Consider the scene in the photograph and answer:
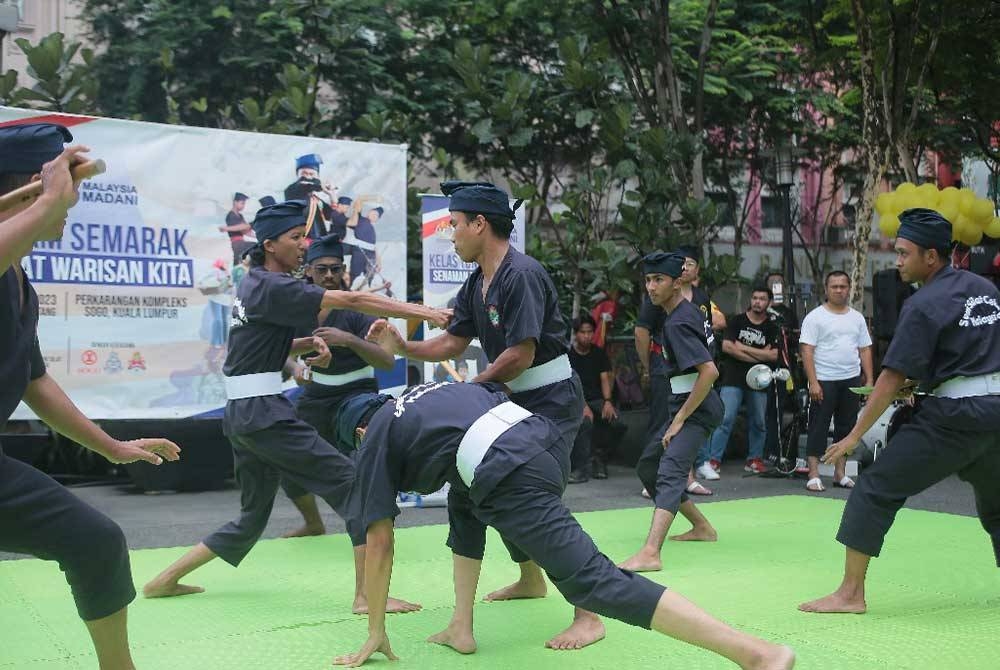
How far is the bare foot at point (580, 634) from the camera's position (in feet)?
14.5

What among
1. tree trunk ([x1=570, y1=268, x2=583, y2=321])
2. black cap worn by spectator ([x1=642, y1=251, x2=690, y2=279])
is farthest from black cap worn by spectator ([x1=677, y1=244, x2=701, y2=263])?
tree trunk ([x1=570, y1=268, x2=583, y2=321])

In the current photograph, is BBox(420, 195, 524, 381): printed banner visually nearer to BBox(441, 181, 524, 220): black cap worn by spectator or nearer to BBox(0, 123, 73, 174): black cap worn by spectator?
BBox(441, 181, 524, 220): black cap worn by spectator

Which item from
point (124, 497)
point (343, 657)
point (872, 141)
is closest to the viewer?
point (343, 657)

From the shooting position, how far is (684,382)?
6.58 meters

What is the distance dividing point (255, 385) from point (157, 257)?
4003mm

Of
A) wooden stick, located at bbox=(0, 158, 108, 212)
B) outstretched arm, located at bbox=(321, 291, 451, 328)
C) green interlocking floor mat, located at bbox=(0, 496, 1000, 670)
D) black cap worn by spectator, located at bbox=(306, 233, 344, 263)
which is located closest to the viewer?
wooden stick, located at bbox=(0, 158, 108, 212)

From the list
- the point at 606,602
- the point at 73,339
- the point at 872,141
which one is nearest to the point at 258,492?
the point at 606,602

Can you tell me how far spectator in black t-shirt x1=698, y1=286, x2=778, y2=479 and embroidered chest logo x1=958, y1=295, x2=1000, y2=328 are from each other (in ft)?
18.5

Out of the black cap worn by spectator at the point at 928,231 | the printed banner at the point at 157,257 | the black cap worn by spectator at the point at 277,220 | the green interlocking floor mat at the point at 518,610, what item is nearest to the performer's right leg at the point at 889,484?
the green interlocking floor mat at the point at 518,610

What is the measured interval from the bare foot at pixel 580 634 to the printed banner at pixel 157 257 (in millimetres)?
5243

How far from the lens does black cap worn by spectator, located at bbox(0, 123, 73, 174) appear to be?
303cm

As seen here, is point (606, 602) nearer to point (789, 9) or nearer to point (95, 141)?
point (95, 141)

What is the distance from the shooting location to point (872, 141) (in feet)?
41.9

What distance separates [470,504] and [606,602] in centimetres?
107
